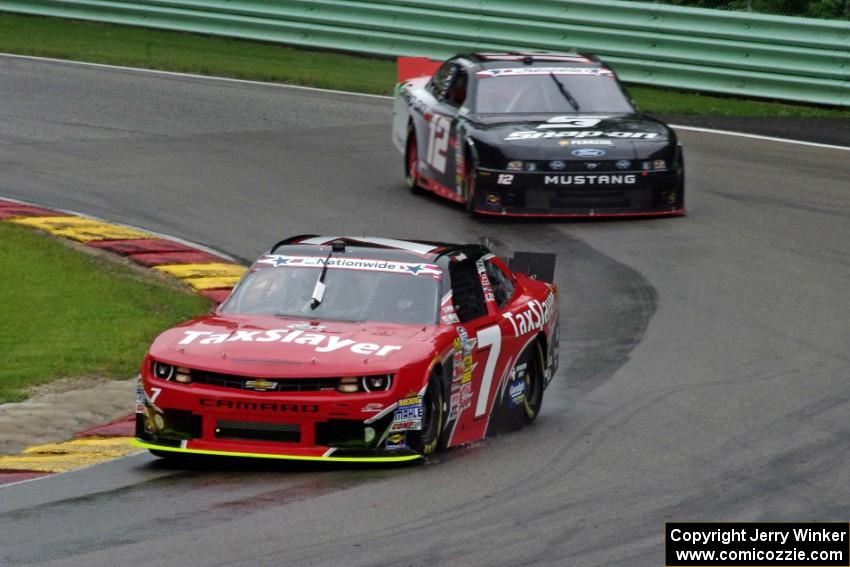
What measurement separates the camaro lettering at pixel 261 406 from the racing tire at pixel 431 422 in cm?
56

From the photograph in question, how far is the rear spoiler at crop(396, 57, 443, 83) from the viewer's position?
20734 mm

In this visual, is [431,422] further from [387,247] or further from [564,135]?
[564,135]

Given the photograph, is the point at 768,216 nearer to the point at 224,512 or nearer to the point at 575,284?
the point at 575,284

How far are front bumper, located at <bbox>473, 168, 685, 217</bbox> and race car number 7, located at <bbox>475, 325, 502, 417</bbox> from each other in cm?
681

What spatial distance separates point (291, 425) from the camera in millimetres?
8766

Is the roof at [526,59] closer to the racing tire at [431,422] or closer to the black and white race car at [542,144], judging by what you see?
the black and white race car at [542,144]

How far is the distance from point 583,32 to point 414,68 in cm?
468

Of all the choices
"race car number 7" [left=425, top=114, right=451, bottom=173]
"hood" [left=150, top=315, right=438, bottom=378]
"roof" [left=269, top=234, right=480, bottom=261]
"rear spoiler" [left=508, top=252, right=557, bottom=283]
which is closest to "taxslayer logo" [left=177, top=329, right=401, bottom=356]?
"hood" [left=150, top=315, right=438, bottom=378]

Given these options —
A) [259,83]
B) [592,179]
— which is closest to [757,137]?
[592,179]

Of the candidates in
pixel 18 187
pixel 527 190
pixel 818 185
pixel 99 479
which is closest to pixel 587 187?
pixel 527 190

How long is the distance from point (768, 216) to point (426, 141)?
379 cm

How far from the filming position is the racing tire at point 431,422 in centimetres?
894

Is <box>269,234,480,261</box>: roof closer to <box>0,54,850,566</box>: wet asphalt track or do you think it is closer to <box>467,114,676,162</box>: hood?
<box>0,54,850,566</box>: wet asphalt track

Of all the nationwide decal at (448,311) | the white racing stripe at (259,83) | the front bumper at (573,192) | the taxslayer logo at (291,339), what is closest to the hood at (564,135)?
the front bumper at (573,192)
